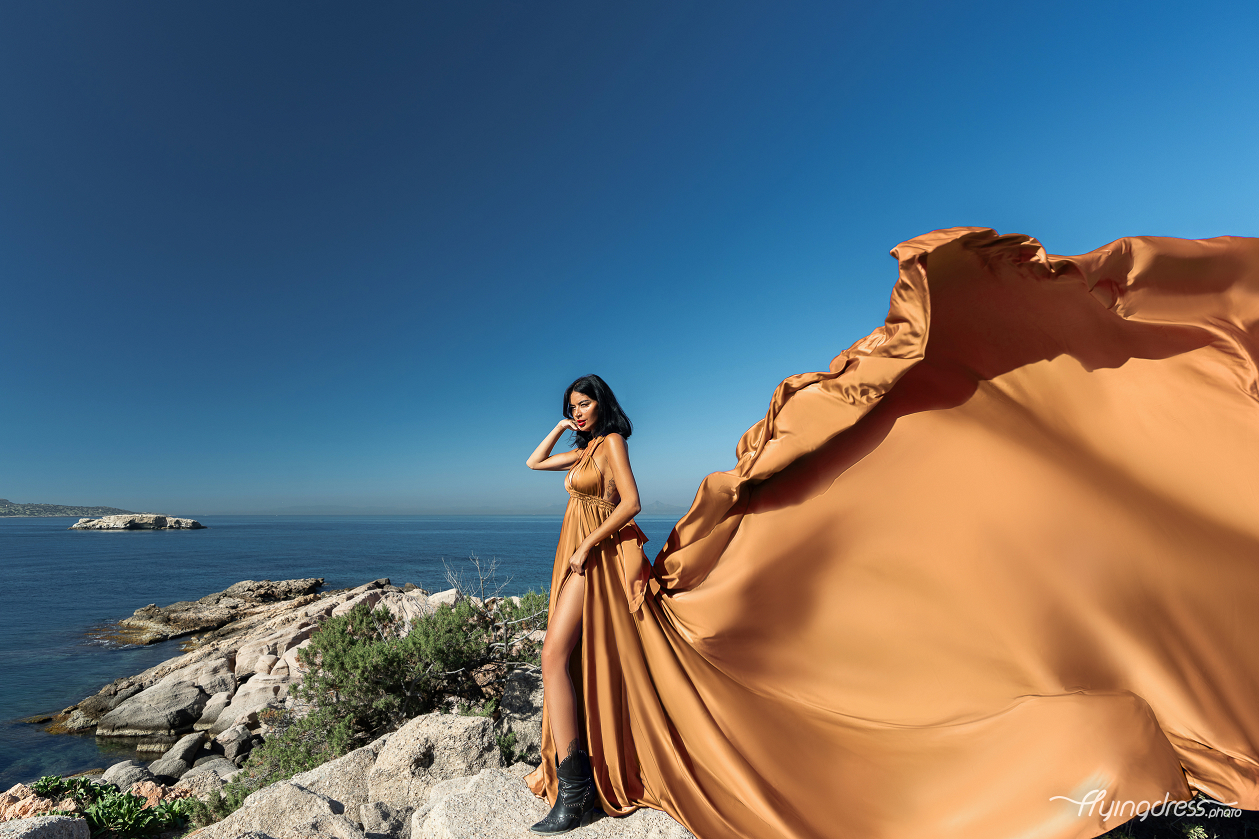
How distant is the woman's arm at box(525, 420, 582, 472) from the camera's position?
11.4ft

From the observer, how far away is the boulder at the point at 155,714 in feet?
35.6

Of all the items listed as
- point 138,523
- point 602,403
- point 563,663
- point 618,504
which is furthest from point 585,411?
point 138,523

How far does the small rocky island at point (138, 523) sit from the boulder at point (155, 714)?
13056cm

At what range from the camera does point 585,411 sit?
3.29 metres

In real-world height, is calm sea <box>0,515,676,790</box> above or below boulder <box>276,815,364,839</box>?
below

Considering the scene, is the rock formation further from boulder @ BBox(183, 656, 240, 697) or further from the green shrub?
boulder @ BBox(183, 656, 240, 697)

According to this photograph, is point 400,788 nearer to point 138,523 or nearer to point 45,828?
point 45,828

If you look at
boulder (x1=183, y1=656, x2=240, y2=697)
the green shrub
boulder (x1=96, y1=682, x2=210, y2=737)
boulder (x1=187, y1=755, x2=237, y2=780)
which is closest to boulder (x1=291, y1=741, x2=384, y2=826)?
the green shrub

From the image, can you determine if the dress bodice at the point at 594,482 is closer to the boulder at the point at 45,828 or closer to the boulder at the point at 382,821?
the boulder at the point at 382,821

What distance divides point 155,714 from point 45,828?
32.8 ft

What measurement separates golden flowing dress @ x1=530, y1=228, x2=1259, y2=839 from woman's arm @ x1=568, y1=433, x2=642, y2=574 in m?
0.18

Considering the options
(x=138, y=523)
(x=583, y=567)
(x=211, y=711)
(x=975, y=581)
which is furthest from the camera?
(x=138, y=523)

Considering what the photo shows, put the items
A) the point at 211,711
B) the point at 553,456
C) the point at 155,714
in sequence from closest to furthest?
the point at 553,456 < the point at 155,714 < the point at 211,711

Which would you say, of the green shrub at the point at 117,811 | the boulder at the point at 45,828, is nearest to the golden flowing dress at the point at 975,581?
the boulder at the point at 45,828
